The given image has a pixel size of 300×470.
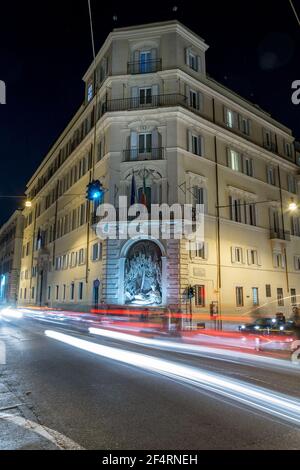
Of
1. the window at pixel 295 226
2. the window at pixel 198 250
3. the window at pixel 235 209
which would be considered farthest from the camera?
the window at pixel 295 226

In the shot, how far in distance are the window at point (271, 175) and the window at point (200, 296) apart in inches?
Answer: 571

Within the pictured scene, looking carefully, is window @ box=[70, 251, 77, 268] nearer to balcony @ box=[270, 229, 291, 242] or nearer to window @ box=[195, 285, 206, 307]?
window @ box=[195, 285, 206, 307]

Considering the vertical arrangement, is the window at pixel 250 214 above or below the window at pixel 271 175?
below

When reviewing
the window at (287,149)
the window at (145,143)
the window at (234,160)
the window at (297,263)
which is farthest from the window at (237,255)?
the window at (287,149)

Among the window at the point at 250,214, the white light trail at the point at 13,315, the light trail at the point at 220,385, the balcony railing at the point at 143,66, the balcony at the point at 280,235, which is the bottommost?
the light trail at the point at 220,385

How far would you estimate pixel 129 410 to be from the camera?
18.5 feet

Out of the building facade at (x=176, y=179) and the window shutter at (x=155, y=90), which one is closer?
the building facade at (x=176, y=179)

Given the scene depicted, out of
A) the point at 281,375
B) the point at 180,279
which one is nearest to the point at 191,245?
the point at 180,279

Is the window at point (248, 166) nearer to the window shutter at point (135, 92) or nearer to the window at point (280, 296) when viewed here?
the window at point (280, 296)

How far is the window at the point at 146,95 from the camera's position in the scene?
2816cm

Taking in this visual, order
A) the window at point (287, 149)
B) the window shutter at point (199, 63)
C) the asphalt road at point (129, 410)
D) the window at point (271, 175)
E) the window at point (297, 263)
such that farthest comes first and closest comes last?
the window at point (287, 149) → the window at point (297, 263) → the window at point (271, 175) → the window shutter at point (199, 63) → the asphalt road at point (129, 410)

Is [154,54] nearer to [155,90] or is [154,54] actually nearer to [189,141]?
[155,90]

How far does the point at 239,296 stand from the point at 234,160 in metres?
11.3

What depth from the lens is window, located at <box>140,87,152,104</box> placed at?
2816 cm
